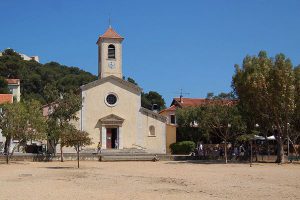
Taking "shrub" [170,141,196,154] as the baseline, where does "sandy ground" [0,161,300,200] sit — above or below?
below

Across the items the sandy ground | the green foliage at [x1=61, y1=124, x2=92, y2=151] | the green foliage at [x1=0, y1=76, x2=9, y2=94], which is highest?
the green foliage at [x1=0, y1=76, x2=9, y2=94]

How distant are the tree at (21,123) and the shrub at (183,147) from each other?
837 inches

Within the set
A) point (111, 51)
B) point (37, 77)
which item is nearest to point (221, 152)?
point (111, 51)

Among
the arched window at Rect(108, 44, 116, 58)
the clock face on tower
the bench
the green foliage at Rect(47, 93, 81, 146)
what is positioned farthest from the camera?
the arched window at Rect(108, 44, 116, 58)

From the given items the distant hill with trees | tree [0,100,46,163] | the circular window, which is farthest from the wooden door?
the distant hill with trees

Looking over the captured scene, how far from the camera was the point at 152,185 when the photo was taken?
864 inches

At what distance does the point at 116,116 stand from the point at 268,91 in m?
20.0

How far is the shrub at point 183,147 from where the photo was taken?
57.4 meters

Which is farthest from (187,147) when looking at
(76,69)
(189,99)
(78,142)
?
(76,69)

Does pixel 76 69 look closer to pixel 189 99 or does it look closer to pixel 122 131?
pixel 189 99

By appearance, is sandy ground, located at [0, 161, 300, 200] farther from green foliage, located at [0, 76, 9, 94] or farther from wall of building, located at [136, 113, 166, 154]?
green foliage, located at [0, 76, 9, 94]

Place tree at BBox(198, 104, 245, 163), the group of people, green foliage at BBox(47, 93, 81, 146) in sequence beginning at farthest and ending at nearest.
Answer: the group of people → green foliage at BBox(47, 93, 81, 146) → tree at BBox(198, 104, 245, 163)

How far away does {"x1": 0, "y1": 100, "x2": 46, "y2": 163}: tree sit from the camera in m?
39.7

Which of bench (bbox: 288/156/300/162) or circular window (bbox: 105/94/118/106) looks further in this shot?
circular window (bbox: 105/94/118/106)
